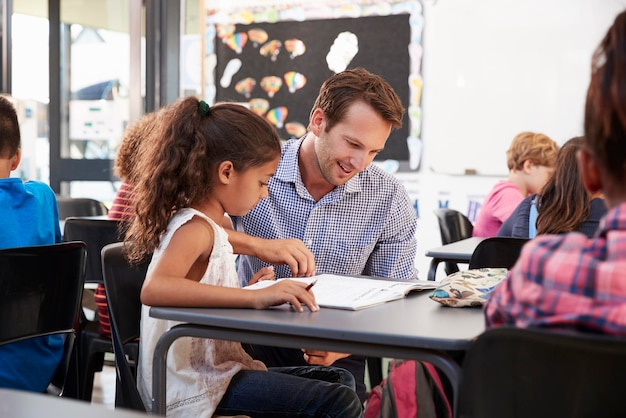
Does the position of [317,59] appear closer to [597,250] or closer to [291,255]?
[291,255]

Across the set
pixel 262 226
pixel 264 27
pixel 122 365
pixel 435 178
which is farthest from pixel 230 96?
pixel 122 365

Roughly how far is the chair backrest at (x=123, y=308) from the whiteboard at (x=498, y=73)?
3711 millimetres

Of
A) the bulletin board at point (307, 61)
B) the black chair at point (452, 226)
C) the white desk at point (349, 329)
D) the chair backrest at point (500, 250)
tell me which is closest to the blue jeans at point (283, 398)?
the white desk at point (349, 329)

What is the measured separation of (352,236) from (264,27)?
3.93 metres

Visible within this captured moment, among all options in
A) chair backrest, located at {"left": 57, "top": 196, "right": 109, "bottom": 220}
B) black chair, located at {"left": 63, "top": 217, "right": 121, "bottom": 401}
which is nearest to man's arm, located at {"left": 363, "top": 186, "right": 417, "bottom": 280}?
black chair, located at {"left": 63, "top": 217, "right": 121, "bottom": 401}

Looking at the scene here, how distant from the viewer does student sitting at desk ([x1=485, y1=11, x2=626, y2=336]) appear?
0.95 m

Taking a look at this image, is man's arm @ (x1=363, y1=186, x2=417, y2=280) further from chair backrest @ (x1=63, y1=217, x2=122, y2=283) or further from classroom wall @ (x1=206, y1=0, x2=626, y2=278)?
classroom wall @ (x1=206, y1=0, x2=626, y2=278)

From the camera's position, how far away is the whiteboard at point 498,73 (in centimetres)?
500

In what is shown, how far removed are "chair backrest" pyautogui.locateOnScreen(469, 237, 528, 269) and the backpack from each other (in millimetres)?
687

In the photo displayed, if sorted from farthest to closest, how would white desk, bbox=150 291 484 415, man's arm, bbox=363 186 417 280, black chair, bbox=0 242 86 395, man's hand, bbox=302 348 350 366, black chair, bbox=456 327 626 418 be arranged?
man's arm, bbox=363 186 417 280 → man's hand, bbox=302 348 350 366 → black chair, bbox=0 242 86 395 → white desk, bbox=150 291 484 415 → black chair, bbox=456 327 626 418

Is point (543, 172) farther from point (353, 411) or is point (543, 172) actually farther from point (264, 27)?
point (353, 411)

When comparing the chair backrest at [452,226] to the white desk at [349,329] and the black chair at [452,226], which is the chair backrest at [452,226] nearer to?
the black chair at [452,226]

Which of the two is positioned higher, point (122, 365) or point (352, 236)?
point (352, 236)

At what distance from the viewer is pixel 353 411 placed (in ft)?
5.53
